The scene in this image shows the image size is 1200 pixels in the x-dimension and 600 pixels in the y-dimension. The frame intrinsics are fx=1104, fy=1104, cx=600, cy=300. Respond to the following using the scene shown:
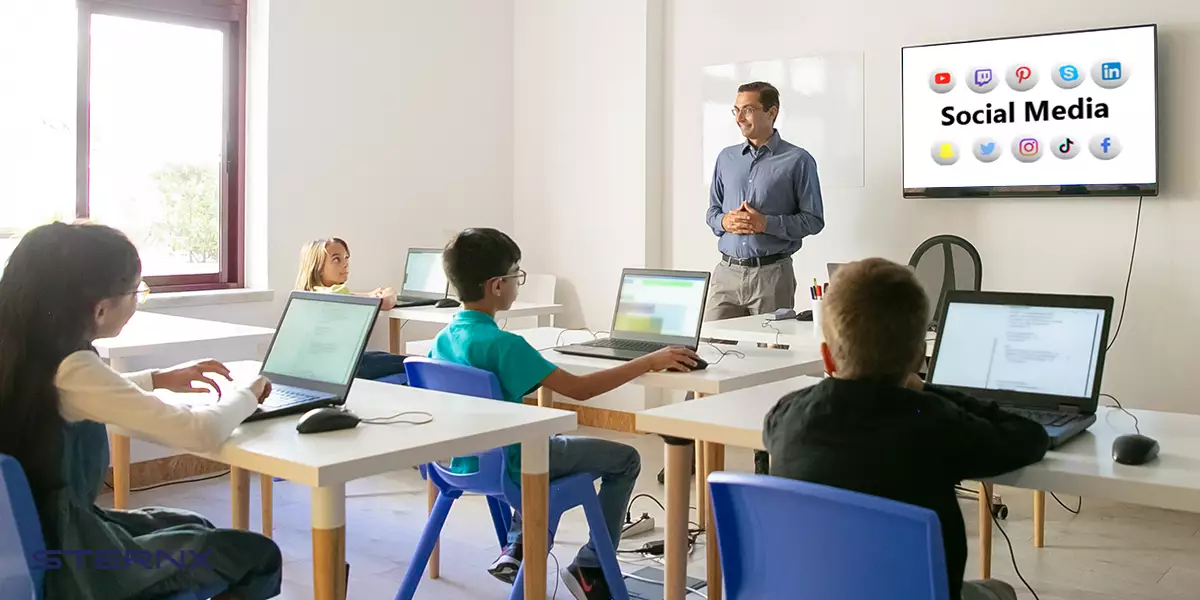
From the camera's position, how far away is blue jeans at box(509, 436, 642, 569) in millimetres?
2659

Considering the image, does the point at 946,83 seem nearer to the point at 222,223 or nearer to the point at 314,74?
the point at 314,74

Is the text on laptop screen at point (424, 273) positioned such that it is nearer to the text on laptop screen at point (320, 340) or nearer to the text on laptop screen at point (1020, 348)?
the text on laptop screen at point (320, 340)

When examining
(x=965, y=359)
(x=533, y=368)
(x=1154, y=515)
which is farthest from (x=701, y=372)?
(x=1154, y=515)

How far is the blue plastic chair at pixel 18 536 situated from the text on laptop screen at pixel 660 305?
1.84 m

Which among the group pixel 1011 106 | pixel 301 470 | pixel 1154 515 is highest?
pixel 1011 106

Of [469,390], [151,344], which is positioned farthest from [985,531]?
[151,344]

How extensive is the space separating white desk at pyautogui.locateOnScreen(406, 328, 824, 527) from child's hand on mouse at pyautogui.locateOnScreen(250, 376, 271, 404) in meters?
0.93

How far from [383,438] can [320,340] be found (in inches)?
20.6

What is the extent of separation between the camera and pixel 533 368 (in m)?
2.61

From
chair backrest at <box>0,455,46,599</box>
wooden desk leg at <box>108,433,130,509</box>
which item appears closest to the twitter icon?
wooden desk leg at <box>108,433,130,509</box>

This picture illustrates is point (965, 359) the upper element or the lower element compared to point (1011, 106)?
lower

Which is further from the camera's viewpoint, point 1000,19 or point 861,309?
point 1000,19

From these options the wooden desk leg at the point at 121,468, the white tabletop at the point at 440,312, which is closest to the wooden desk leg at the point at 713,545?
the wooden desk leg at the point at 121,468

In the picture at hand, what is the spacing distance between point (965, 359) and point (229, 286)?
12.7 ft
